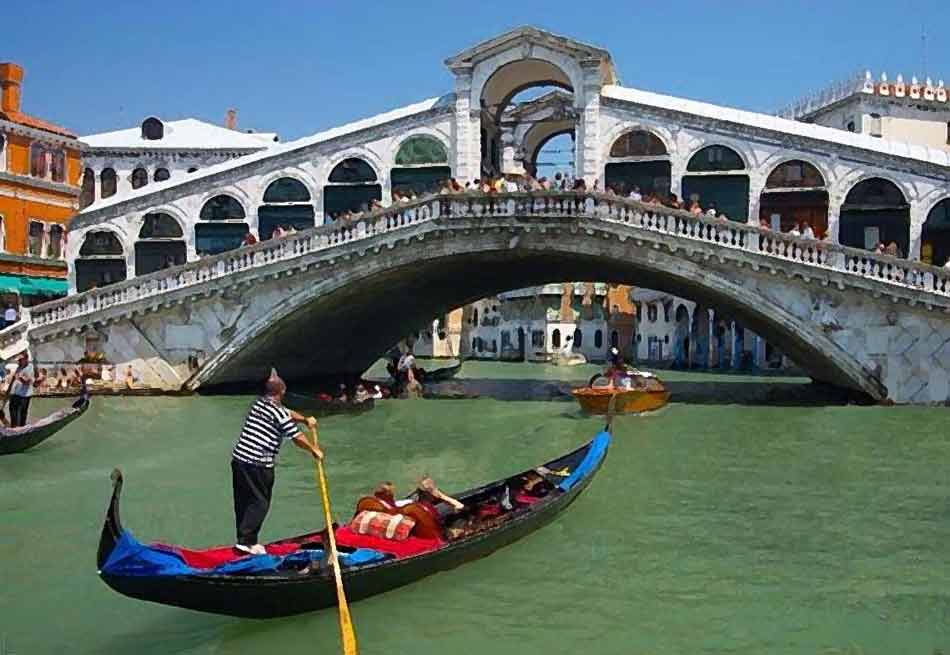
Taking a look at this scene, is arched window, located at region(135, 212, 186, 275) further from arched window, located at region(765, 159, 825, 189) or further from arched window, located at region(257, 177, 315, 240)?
arched window, located at region(765, 159, 825, 189)

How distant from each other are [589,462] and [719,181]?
1050 centimetres

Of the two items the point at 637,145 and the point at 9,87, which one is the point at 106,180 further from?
→ the point at 637,145

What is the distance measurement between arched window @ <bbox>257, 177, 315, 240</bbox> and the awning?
478cm

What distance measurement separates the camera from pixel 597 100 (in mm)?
18078

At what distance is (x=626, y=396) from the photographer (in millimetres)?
15430

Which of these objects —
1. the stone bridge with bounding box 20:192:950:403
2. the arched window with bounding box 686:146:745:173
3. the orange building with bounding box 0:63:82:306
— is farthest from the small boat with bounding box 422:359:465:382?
the arched window with bounding box 686:146:745:173

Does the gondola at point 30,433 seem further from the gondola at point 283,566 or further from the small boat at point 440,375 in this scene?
the small boat at point 440,375

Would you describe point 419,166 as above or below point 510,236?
above

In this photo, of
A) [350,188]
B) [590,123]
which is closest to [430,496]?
[590,123]

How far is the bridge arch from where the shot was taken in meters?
15.4

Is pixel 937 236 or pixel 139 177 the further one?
pixel 139 177

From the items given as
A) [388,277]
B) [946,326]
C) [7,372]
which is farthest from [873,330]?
[7,372]

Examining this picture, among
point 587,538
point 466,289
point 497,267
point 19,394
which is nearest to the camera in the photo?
point 587,538

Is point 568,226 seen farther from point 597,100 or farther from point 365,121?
point 365,121
